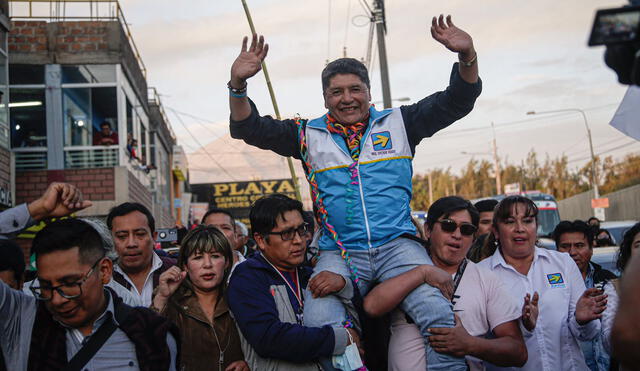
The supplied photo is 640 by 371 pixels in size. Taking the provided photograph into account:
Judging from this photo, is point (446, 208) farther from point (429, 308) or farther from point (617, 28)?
point (617, 28)

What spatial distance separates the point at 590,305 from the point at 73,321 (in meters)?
2.95

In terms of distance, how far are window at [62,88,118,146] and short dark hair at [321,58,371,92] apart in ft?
47.1

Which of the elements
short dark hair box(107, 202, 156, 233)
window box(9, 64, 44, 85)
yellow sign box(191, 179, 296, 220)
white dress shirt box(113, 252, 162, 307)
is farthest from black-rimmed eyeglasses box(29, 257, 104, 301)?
yellow sign box(191, 179, 296, 220)

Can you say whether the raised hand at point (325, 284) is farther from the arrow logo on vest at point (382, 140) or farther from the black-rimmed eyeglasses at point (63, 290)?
the black-rimmed eyeglasses at point (63, 290)

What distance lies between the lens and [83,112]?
58.8ft

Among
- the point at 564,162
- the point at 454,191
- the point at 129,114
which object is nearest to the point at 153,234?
the point at 129,114

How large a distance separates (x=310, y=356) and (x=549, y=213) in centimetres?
2328

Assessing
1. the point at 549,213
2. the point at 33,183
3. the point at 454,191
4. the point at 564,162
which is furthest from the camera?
the point at 454,191

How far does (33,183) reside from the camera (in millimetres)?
16266

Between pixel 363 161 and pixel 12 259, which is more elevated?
pixel 363 161

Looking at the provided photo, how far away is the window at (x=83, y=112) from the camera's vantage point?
17250mm

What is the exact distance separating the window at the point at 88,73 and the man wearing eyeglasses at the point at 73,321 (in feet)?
49.7

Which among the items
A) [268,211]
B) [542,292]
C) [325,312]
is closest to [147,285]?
[268,211]

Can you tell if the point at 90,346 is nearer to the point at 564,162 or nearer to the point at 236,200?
the point at 236,200
